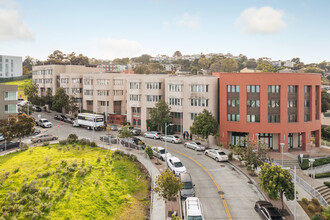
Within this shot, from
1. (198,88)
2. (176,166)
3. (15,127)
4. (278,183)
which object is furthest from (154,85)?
(278,183)

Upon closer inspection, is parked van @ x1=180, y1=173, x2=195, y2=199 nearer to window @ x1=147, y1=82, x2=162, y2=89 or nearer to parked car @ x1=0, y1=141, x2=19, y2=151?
parked car @ x1=0, y1=141, x2=19, y2=151

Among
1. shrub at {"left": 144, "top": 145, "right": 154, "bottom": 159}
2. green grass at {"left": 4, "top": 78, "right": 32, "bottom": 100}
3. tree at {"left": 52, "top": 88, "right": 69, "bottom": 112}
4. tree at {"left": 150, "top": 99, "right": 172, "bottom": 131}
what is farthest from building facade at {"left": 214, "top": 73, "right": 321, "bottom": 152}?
green grass at {"left": 4, "top": 78, "right": 32, "bottom": 100}

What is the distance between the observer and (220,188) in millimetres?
32906

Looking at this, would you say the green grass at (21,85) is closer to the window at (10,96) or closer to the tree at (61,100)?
the tree at (61,100)

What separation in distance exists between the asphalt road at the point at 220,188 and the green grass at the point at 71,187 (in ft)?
22.5

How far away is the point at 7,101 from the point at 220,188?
44.4 metres

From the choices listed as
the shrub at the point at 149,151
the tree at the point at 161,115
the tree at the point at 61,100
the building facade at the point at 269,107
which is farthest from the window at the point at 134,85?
the shrub at the point at 149,151

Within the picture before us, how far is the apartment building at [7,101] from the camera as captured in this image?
5269 centimetres

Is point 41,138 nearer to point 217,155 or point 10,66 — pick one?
point 217,155

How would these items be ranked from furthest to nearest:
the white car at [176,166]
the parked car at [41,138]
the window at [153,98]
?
the window at [153,98], the parked car at [41,138], the white car at [176,166]

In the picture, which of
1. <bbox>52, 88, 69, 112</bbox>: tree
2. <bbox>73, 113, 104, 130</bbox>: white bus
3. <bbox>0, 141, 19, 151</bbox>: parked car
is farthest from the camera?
<bbox>52, 88, 69, 112</bbox>: tree

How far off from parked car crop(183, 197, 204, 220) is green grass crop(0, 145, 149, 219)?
14.9 ft

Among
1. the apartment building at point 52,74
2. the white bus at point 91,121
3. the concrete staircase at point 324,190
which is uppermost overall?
the apartment building at point 52,74

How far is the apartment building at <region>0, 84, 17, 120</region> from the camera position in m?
52.7
